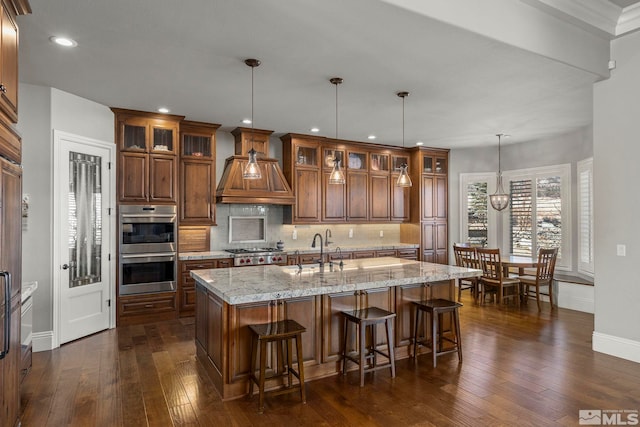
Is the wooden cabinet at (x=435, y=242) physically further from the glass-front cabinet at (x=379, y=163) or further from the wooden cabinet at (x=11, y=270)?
the wooden cabinet at (x=11, y=270)

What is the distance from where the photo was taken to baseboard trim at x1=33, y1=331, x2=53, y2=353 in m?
4.18

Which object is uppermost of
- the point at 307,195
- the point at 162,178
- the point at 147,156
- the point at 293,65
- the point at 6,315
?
the point at 293,65

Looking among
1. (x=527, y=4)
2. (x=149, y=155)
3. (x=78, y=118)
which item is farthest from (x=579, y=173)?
(x=78, y=118)

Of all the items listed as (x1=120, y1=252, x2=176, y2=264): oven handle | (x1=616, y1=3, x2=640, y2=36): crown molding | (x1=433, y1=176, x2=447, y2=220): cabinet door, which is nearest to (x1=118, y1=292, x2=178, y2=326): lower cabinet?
(x1=120, y1=252, x2=176, y2=264): oven handle

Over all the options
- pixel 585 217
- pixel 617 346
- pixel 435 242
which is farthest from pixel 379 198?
pixel 617 346

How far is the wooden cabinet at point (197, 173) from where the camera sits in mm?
5766

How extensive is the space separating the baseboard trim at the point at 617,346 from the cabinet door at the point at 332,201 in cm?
418

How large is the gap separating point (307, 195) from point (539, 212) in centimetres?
428

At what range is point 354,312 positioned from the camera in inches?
138

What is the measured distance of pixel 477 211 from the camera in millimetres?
8078

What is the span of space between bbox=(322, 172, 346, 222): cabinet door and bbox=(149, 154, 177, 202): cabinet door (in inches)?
102

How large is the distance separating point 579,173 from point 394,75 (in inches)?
175

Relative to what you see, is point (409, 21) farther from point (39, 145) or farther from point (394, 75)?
point (39, 145)

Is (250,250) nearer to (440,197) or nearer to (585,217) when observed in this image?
(440,197)
